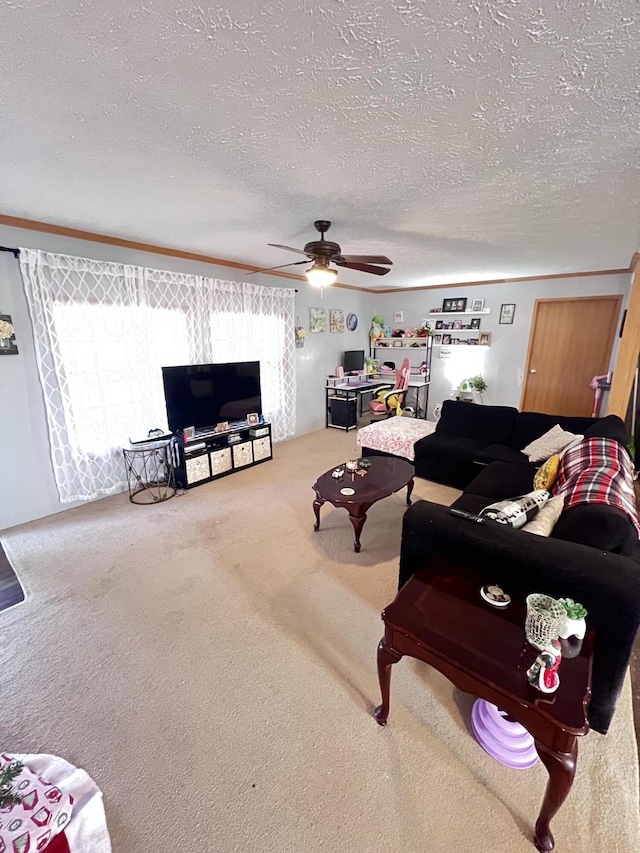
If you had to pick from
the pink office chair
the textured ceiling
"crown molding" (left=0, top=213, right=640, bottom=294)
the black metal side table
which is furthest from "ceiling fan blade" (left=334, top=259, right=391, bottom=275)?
the pink office chair

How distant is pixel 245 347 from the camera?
169 inches

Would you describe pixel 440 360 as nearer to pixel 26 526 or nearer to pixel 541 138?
pixel 541 138

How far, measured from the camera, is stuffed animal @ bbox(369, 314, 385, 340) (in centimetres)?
644

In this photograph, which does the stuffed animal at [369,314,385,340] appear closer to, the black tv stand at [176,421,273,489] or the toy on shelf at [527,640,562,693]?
the black tv stand at [176,421,273,489]

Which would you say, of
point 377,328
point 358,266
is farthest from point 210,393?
point 377,328

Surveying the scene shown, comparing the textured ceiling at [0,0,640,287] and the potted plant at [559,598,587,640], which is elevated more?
the textured ceiling at [0,0,640,287]

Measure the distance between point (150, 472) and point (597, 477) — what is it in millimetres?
3758

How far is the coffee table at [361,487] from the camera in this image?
240 cm

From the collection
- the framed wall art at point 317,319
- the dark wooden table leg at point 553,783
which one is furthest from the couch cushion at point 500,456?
the framed wall art at point 317,319

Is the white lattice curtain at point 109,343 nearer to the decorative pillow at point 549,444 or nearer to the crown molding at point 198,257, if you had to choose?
the crown molding at point 198,257

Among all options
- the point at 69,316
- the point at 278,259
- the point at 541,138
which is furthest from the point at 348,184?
the point at 69,316

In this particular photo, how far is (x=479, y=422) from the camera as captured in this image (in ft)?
12.1

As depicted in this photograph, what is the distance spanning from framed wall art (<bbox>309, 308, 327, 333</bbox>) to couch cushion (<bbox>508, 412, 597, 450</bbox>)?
308cm

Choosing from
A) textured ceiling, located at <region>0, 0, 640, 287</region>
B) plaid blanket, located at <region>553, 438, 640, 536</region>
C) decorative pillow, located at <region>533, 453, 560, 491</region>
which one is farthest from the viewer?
decorative pillow, located at <region>533, 453, 560, 491</region>
